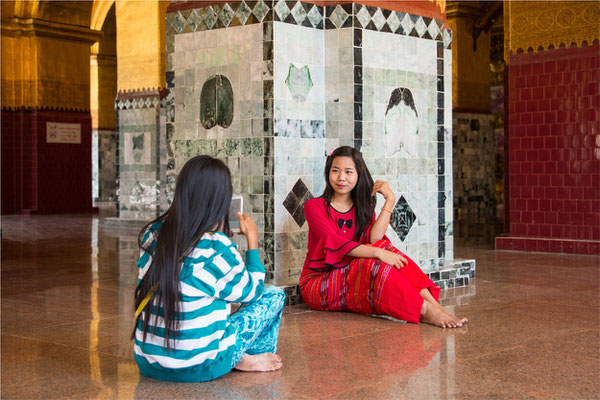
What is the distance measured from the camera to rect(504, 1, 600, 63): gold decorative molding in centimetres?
827

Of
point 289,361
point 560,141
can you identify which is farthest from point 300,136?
point 560,141

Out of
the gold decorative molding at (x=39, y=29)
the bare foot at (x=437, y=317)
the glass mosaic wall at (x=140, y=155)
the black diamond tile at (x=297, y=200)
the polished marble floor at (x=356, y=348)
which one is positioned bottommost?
the polished marble floor at (x=356, y=348)

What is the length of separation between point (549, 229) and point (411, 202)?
10.7 feet

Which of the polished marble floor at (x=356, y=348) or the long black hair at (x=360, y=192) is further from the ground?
the long black hair at (x=360, y=192)

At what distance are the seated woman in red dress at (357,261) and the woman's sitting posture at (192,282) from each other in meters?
1.47

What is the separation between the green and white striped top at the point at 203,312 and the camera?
3.10m

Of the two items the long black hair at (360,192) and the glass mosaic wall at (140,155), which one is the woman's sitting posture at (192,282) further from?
the glass mosaic wall at (140,155)

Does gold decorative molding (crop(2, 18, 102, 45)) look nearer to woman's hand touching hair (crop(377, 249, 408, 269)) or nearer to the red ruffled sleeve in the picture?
the red ruffled sleeve

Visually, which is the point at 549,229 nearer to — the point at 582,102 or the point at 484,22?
the point at 582,102

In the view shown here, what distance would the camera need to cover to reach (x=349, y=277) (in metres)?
4.74

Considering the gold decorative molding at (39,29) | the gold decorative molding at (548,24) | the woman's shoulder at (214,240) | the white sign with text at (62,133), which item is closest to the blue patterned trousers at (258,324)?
the woman's shoulder at (214,240)

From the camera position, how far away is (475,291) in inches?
227

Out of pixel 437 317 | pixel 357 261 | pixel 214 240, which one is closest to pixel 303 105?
pixel 357 261

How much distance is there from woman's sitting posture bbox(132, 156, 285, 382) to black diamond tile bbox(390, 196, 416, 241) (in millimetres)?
2751
